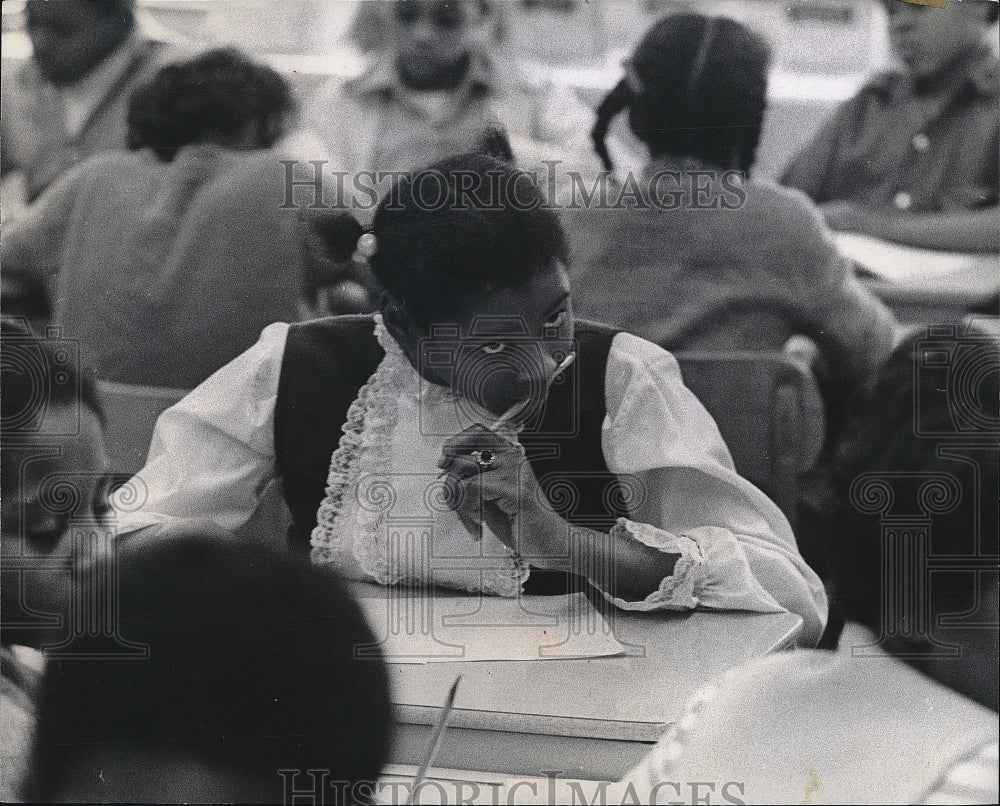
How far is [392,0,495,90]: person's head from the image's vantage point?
1908 mm

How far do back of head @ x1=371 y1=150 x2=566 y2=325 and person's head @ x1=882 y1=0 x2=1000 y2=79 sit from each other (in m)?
0.65

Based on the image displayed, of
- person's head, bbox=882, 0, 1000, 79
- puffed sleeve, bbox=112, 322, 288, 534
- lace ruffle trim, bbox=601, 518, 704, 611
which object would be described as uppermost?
person's head, bbox=882, 0, 1000, 79

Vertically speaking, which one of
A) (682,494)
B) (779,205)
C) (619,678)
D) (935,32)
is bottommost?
(619,678)

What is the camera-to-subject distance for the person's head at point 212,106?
1.92 meters

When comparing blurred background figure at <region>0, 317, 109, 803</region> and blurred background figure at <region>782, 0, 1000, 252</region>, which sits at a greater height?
blurred background figure at <region>782, 0, 1000, 252</region>

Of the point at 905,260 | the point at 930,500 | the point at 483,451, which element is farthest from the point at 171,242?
the point at 930,500

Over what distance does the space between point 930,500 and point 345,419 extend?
1.00 meters

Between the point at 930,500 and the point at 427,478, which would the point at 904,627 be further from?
the point at 427,478

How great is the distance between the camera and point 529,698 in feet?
6.40

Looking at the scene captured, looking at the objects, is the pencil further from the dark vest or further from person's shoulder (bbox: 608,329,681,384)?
person's shoulder (bbox: 608,329,681,384)

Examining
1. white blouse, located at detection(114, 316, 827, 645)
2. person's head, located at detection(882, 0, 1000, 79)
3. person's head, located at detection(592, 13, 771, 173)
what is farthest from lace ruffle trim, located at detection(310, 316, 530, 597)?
person's head, located at detection(882, 0, 1000, 79)

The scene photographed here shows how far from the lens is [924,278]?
6.52 feet

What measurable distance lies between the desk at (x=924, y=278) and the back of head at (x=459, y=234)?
1.67 ft

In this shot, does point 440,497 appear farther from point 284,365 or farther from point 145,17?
point 145,17
